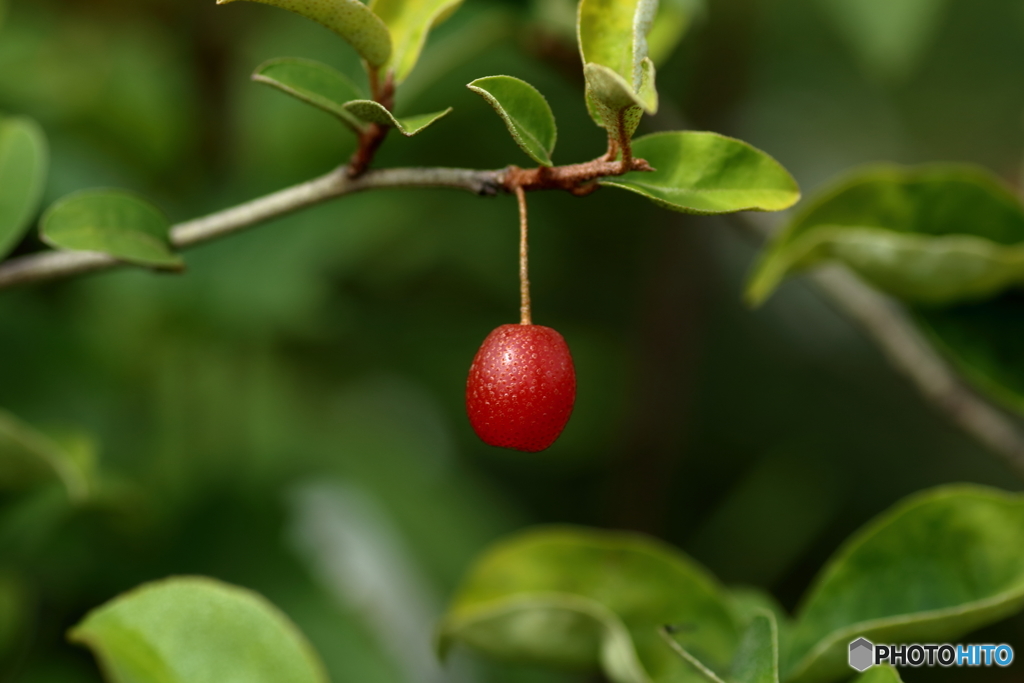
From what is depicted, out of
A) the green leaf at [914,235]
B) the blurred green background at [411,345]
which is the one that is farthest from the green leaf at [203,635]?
the green leaf at [914,235]

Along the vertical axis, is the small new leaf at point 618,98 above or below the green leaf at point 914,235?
below

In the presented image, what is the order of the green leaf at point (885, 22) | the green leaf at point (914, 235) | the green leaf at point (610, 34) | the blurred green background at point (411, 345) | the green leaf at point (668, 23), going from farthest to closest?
the blurred green background at point (411, 345) < the green leaf at point (885, 22) < the green leaf at point (668, 23) < the green leaf at point (914, 235) < the green leaf at point (610, 34)

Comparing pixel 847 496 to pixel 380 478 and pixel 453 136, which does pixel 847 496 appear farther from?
pixel 453 136

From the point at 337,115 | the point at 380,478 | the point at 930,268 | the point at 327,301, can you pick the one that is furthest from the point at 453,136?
the point at 337,115

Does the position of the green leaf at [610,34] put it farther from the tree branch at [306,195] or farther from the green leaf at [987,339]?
the green leaf at [987,339]

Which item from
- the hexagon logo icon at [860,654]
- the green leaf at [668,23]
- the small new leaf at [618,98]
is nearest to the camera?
the small new leaf at [618,98]

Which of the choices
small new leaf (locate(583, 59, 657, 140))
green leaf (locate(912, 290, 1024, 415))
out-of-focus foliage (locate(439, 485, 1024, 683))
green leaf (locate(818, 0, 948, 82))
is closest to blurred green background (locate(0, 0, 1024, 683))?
green leaf (locate(818, 0, 948, 82))

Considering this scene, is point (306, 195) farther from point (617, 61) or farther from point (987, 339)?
point (987, 339)

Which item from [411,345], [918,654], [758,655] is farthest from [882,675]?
[411,345]
